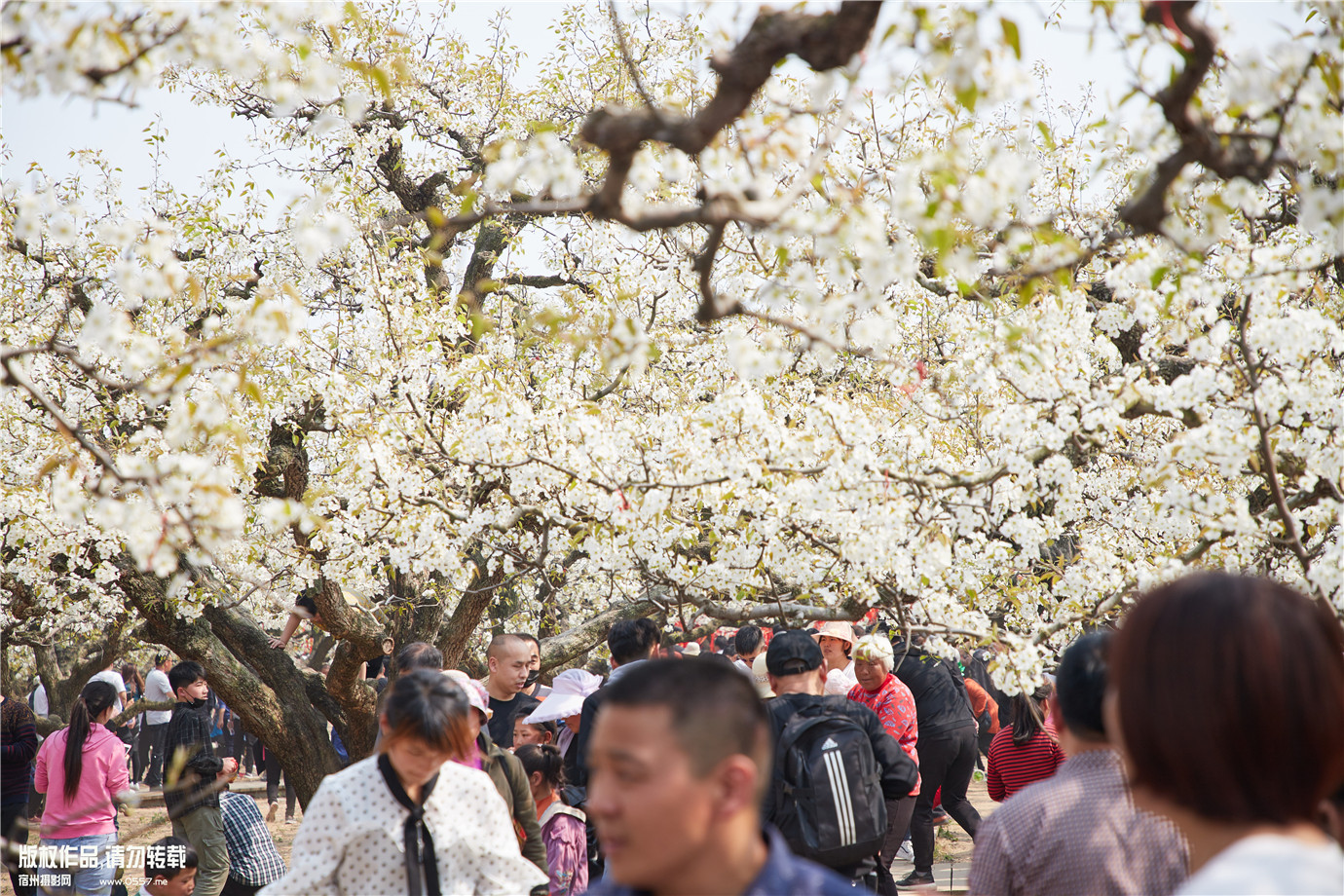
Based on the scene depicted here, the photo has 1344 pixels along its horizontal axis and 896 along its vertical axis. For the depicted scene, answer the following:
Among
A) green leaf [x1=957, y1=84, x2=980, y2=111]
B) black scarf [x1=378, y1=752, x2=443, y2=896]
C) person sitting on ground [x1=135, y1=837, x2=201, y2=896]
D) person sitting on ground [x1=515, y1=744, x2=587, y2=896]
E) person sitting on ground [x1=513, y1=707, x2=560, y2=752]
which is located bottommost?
person sitting on ground [x1=135, y1=837, x2=201, y2=896]

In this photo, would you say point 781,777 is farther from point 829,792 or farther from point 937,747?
point 937,747

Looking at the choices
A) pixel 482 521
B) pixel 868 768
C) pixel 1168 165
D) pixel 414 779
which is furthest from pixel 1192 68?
pixel 482 521

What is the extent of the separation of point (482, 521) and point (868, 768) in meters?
2.91

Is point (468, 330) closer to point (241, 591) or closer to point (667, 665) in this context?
point (241, 591)

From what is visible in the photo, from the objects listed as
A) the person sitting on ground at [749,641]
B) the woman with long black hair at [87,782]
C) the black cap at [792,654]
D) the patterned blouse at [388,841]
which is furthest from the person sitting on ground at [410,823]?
the woman with long black hair at [87,782]

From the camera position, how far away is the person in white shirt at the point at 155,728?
13.7 metres

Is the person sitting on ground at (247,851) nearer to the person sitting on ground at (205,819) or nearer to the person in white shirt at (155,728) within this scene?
the person sitting on ground at (205,819)

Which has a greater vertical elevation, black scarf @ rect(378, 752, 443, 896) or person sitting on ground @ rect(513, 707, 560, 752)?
black scarf @ rect(378, 752, 443, 896)

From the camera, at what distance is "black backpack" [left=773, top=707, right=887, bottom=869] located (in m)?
4.30

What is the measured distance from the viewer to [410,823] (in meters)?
3.08

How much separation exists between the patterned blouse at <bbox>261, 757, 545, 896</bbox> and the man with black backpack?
1425 millimetres

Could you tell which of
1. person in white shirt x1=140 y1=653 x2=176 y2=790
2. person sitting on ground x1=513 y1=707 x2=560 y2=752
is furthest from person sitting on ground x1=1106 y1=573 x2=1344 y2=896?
person in white shirt x1=140 y1=653 x2=176 y2=790

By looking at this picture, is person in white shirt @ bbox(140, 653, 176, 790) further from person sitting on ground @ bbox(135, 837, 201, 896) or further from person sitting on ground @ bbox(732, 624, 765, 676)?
person sitting on ground @ bbox(732, 624, 765, 676)

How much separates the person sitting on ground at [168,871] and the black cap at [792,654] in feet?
10.2
